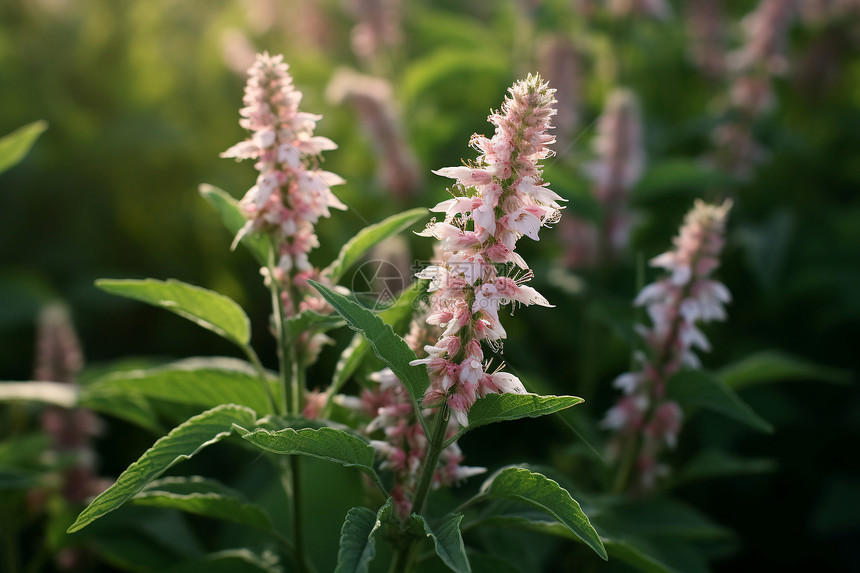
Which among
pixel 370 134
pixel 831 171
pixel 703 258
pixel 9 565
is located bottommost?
pixel 9 565

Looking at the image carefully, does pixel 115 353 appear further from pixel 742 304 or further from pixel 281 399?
pixel 742 304

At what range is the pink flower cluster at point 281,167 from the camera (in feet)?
4.07

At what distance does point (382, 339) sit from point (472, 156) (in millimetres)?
2285

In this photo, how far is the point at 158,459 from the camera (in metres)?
1.09

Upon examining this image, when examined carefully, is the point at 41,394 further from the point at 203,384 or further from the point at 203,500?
the point at 203,500

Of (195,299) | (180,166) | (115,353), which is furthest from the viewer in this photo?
(180,166)

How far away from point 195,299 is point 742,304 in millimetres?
2430

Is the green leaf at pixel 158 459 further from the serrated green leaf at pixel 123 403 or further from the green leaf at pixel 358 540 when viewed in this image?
the serrated green leaf at pixel 123 403

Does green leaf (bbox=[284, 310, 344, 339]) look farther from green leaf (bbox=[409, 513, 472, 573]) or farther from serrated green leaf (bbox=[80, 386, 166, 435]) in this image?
serrated green leaf (bbox=[80, 386, 166, 435])

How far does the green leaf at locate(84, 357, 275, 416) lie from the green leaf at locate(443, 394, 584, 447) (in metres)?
0.53

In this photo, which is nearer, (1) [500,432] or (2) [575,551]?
(2) [575,551]

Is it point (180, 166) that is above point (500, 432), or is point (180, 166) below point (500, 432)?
above

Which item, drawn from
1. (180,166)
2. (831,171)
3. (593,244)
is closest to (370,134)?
(593,244)

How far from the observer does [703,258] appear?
170cm
